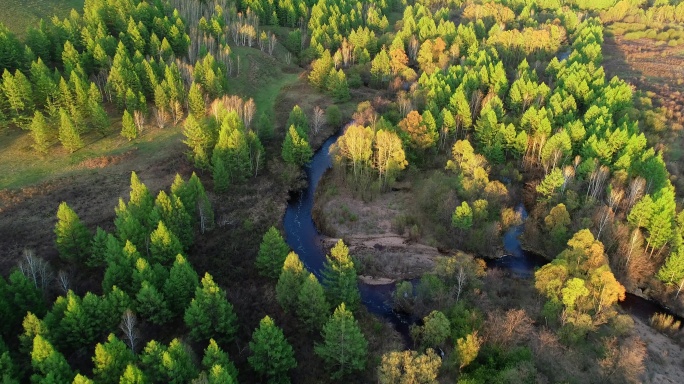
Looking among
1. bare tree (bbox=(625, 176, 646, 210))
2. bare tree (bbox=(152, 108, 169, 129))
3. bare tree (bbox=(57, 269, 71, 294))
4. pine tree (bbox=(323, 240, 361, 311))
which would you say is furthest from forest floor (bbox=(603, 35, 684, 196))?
bare tree (bbox=(152, 108, 169, 129))

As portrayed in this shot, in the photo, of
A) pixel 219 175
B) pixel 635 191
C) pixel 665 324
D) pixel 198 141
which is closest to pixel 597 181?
pixel 635 191

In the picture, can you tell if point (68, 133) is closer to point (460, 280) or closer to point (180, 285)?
point (180, 285)

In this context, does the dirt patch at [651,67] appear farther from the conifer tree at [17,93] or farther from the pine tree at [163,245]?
the conifer tree at [17,93]

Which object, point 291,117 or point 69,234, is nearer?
point 69,234

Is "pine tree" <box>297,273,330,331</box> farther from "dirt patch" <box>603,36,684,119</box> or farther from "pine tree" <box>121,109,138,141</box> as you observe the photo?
"dirt patch" <box>603,36,684,119</box>

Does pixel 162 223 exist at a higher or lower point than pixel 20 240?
higher

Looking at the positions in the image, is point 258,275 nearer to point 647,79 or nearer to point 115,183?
point 115,183

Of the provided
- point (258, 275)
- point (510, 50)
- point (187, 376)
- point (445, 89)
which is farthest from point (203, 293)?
point (510, 50)
